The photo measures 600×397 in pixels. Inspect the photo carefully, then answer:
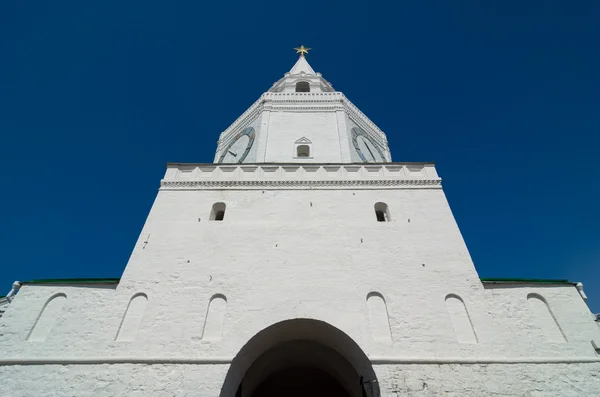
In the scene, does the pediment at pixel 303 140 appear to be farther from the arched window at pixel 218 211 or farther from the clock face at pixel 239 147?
the arched window at pixel 218 211

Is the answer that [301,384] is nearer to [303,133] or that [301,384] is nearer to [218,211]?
[218,211]

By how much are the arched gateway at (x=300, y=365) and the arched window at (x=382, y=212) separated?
4242 mm

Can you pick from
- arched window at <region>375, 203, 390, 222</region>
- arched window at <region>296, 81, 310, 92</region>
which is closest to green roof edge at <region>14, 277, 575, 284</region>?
arched window at <region>375, 203, 390, 222</region>

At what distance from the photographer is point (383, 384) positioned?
825 centimetres

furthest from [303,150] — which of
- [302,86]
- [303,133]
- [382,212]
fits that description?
[302,86]

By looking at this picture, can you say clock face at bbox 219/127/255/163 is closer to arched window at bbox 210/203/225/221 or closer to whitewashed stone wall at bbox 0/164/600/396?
arched window at bbox 210/203/225/221

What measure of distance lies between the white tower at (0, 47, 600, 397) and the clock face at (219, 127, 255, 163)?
2.82 metres

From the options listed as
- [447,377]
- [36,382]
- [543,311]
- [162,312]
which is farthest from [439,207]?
[36,382]

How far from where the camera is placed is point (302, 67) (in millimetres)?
23672

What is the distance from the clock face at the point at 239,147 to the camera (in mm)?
16219

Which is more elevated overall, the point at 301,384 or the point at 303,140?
the point at 303,140

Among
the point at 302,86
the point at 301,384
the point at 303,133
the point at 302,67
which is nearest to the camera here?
the point at 301,384

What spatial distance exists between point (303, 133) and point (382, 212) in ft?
18.2

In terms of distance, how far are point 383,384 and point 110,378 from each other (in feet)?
19.7
